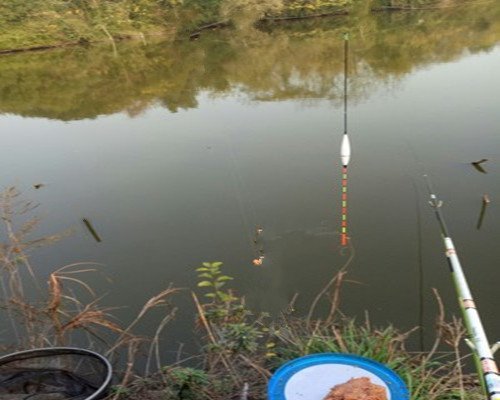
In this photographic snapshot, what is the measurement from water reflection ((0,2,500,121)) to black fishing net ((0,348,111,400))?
251 inches

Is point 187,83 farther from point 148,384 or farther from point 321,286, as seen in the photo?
point 148,384

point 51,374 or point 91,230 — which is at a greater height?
point 51,374

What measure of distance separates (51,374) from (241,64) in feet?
32.1

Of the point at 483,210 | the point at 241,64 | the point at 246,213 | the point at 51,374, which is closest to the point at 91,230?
the point at 246,213

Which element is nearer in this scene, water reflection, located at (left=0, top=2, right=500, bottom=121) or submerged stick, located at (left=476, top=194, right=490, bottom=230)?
submerged stick, located at (left=476, top=194, right=490, bottom=230)

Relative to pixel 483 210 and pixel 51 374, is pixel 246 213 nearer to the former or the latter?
pixel 483 210

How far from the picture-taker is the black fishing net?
6.65 ft

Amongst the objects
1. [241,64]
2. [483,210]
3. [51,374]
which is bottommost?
[483,210]

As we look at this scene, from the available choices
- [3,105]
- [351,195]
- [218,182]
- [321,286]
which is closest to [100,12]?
[3,105]

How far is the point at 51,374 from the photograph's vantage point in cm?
208

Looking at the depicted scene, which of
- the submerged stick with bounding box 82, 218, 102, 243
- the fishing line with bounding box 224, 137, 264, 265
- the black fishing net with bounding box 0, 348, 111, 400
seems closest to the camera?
the black fishing net with bounding box 0, 348, 111, 400

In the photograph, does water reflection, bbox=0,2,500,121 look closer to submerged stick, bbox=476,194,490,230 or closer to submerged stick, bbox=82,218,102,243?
submerged stick, bbox=476,194,490,230

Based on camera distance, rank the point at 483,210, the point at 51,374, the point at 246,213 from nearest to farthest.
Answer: the point at 51,374
the point at 483,210
the point at 246,213

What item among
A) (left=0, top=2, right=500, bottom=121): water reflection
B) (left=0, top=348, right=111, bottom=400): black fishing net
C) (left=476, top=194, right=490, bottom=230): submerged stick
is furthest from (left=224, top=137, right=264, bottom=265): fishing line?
(left=0, top=2, right=500, bottom=121): water reflection
